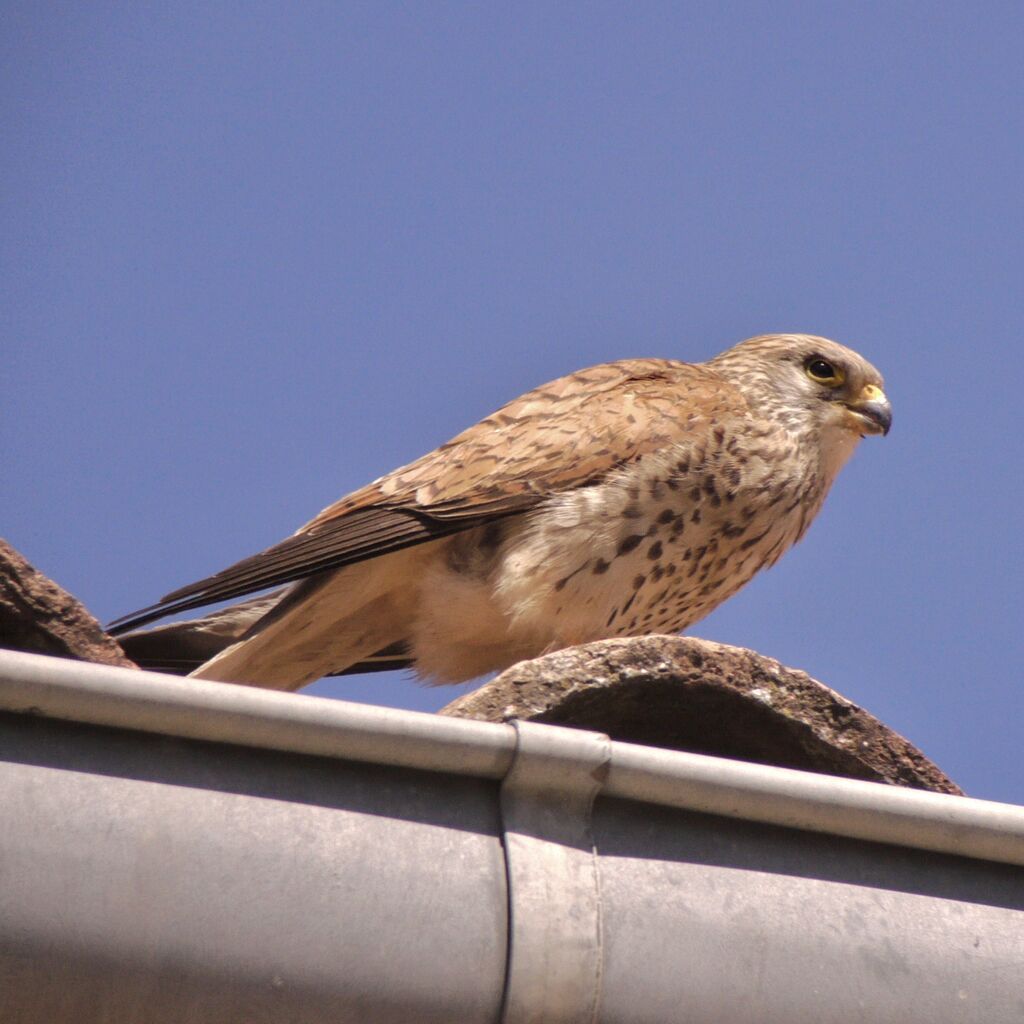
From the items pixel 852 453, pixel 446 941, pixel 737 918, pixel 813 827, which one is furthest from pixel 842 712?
pixel 852 453

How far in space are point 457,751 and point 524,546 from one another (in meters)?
1.98

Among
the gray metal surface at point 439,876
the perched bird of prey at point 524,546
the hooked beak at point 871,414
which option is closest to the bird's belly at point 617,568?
the perched bird of prey at point 524,546

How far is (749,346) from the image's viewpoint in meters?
5.02

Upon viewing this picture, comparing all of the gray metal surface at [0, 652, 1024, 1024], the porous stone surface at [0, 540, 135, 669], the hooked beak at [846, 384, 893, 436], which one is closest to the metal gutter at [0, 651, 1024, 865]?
the gray metal surface at [0, 652, 1024, 1024]

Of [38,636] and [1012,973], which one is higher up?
[38,636]

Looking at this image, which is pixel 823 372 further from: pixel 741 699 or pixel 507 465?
pixel 741 699

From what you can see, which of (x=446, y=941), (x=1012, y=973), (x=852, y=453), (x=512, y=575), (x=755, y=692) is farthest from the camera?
(x=852, y=453)

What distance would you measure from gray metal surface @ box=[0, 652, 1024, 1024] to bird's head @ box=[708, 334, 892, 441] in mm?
2851

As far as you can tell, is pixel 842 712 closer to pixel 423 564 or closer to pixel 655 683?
pixel 655 683

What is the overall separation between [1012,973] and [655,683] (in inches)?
23.2

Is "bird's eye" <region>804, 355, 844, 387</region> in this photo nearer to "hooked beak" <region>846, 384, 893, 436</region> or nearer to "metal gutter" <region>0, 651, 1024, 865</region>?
"hooked beak" <region>846, 384, 893, 436</region>

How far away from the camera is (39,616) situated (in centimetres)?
220

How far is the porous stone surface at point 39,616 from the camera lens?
219 centimetres

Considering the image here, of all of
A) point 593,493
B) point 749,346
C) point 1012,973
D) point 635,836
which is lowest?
point 1012,973
